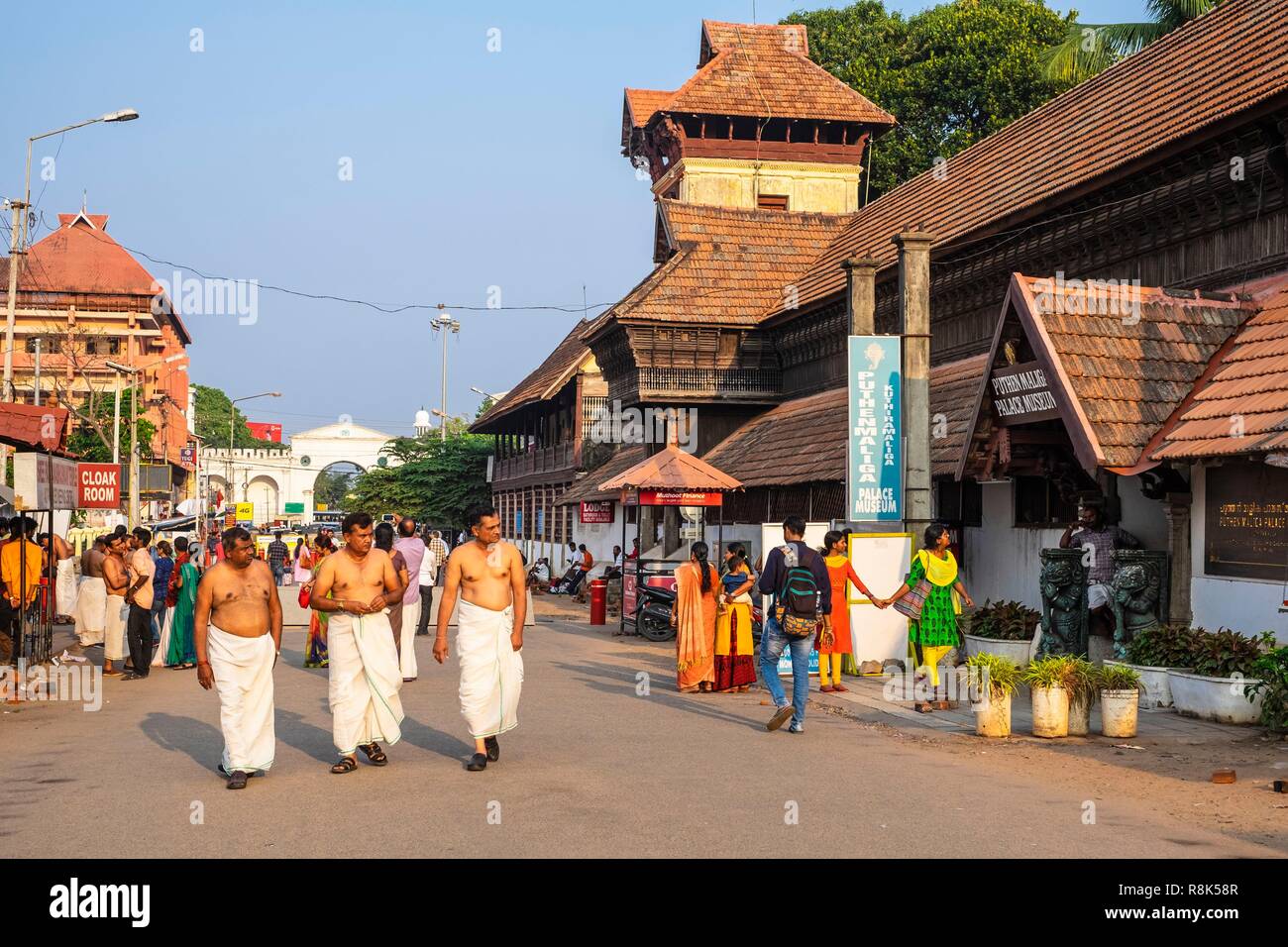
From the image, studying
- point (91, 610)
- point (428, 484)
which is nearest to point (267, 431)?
point (428, 484)

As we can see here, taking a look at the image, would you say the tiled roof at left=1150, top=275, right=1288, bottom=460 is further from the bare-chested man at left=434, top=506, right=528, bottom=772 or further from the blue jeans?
the bare-chested man at left=434, top=506, right=528, bottom=772

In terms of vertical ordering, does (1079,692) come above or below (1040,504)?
below

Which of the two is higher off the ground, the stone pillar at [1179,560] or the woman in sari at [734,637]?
the stone pillar at [1179,560]

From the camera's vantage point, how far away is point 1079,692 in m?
11.6

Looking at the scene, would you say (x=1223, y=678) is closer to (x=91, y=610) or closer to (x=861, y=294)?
(x=861, y=294)

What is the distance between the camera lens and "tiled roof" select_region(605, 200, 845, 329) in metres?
29.5

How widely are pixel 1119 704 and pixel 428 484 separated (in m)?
51.0

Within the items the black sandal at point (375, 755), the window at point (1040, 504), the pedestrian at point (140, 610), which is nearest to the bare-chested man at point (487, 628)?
the black sandal at point (375, 755)

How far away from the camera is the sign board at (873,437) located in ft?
53.9

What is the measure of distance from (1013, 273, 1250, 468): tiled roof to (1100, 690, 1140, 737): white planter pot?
2739 mm

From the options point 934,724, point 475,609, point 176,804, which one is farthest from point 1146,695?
point 176,804

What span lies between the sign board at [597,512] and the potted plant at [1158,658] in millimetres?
22437

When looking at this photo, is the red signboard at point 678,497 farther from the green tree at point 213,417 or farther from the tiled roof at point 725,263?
the green tree at point 213,417

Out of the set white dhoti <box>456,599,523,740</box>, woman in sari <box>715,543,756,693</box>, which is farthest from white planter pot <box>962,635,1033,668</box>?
white dhoti <box>456,599,523,740</box>
